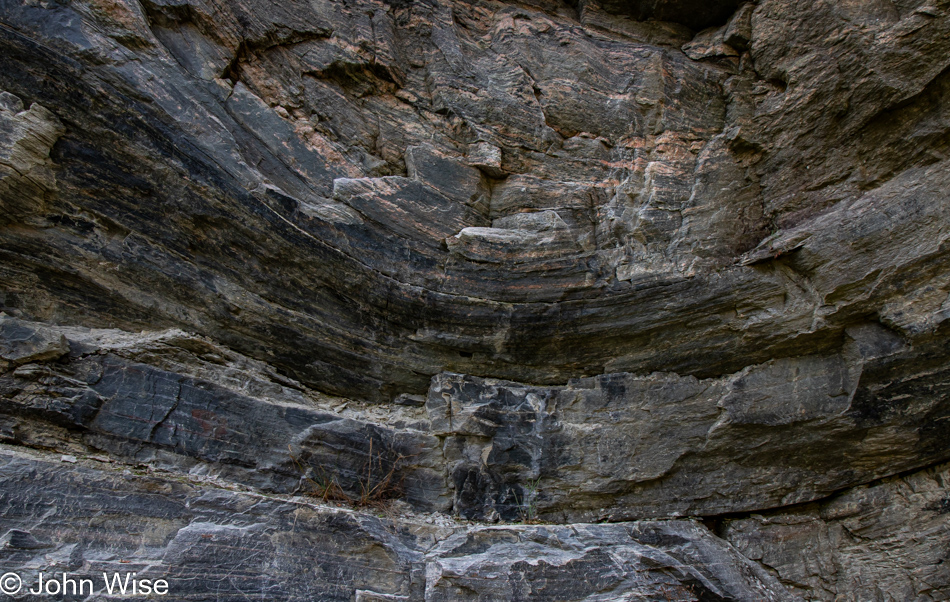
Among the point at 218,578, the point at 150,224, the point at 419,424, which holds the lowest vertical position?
the point at 218,578

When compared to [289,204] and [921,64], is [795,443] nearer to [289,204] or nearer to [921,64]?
[921,64]

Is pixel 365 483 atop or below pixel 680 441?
below

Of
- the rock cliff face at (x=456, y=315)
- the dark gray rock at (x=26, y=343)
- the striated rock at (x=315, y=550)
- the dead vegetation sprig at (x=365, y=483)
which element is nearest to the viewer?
the striated rock at (x=315, y=550)

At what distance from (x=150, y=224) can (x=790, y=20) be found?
28.2 ft

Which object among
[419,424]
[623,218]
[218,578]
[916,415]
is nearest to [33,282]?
[218,578]

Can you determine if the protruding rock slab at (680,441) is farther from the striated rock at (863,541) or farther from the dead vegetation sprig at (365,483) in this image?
the dead vegetation sprig at (365,483)

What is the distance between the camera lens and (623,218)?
22.4 feet

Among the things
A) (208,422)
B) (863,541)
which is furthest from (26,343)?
(863,541)

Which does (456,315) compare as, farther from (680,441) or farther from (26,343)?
(26,343)

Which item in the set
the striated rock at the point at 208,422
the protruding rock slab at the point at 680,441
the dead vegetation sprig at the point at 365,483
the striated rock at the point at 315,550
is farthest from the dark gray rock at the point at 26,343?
the protruding rock slab at the point at 680,441

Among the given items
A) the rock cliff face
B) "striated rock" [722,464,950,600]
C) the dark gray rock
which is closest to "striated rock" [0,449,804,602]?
the rock cliff face

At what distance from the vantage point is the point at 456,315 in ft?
20.7

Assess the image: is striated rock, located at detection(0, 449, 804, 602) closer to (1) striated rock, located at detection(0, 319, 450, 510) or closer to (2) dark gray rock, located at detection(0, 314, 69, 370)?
(1) striated rock, located at detection(0, 319, 450, 510)

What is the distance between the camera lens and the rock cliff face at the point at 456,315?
4816mm
